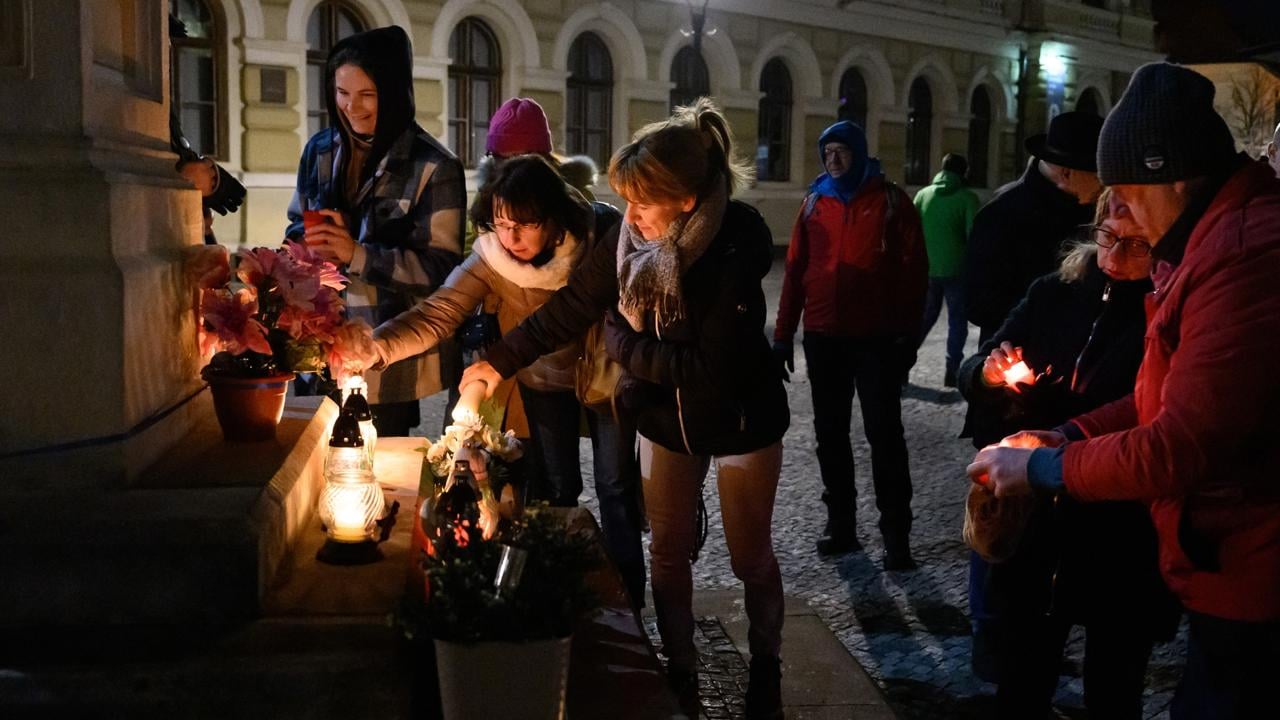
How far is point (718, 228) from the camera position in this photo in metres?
3.59

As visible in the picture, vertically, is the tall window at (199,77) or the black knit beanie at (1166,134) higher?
the tall window at (199,77)

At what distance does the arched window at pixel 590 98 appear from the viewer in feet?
60.1

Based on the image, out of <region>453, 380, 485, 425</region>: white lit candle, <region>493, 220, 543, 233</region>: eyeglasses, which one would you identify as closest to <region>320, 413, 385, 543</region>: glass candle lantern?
<region>453, 380, 485, 425</region>: white lit candle

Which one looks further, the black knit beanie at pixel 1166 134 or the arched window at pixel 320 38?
the arched window at pixel 320 38

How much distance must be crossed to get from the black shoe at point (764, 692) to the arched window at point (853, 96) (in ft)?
63.3

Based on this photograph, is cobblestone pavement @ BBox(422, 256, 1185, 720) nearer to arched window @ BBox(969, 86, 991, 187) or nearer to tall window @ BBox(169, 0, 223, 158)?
tall window @ BBox(169, 0, 223, 158)

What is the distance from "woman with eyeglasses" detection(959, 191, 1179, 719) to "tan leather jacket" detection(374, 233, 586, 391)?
1377 millimetres

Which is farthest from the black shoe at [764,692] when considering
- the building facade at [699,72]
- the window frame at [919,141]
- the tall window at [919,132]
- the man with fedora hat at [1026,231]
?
the tall window at [919,132]

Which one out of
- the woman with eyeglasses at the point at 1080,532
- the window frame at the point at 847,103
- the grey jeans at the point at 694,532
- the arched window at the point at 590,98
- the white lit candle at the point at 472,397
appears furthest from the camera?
the window frame at the point at 847,103

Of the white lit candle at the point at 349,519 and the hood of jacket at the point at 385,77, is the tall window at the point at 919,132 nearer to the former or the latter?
the hood of jacket at the point at 385,77

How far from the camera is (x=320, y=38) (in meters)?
15.5

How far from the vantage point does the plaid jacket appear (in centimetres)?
443

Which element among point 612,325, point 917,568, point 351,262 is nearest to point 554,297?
point 612,325

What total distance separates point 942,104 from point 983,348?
2122 cm
